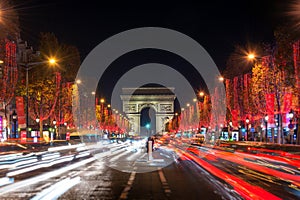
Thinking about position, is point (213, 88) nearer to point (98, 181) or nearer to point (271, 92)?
point (271, 92)

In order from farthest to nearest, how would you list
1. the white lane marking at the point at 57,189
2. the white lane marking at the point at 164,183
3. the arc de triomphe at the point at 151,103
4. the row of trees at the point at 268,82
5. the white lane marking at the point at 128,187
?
the arc de triomphe at the point at 151,103 < the row of trees at the point at 268,82 < the white lane marking at the point at 164,183 < the white lane marking at the point at 128,187 < the white lane marking at the point at 57,189

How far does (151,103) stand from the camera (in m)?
167

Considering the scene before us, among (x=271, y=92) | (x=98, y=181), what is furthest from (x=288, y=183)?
(x=271, y=92)

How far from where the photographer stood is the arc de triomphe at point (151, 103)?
16348cm

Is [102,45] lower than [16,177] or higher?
higher

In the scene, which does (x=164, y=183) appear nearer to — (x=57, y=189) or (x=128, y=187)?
(x=128, y=187)

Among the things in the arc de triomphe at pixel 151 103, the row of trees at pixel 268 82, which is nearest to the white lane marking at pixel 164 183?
the row of trees at pixel 268 82

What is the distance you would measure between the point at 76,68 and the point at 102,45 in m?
27.6

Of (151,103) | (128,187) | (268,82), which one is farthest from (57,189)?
(151,103)

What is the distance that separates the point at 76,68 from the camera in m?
67.3

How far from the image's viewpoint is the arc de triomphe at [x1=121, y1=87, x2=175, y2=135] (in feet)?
536

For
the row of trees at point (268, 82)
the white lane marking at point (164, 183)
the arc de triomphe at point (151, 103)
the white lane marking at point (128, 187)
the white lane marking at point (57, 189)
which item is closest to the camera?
the white lane marking at point (57, 189)

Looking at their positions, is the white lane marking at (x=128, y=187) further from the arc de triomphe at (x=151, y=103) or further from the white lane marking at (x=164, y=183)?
the arc de triomphe at (x=151, y=103)

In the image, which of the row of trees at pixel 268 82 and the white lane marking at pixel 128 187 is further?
the row of trees at pixel 268 82
